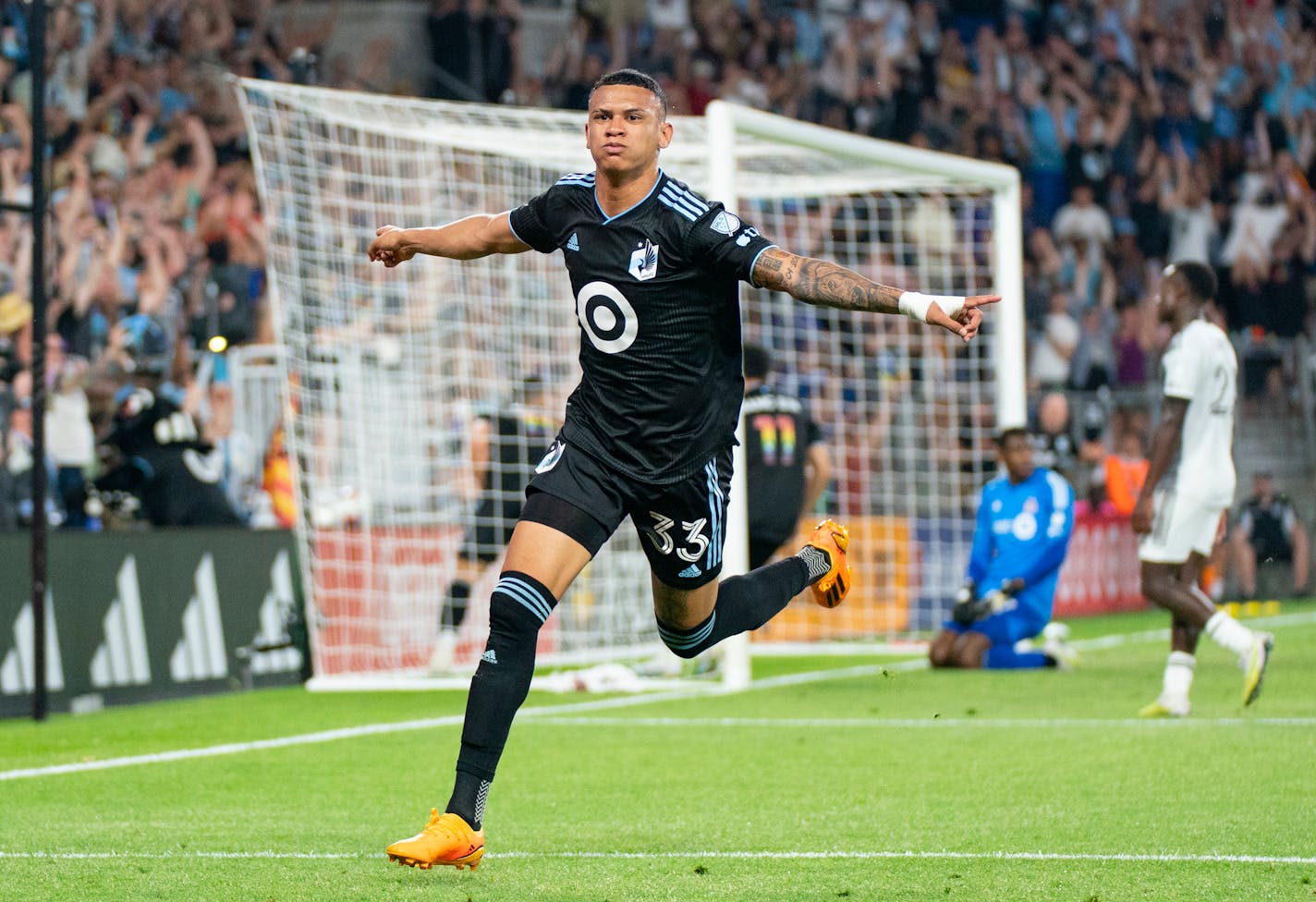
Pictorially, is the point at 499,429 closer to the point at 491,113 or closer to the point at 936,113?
the point at 491,113

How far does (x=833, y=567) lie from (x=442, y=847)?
2439 mm

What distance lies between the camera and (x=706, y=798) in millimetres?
7445

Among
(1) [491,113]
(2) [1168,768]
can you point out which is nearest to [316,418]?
(1) [491,113]

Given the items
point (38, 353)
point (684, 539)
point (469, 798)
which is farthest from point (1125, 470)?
point (469, 798)

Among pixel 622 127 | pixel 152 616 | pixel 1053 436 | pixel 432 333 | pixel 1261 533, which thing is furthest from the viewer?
pixel 1261 533

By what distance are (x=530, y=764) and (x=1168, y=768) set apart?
2713mm

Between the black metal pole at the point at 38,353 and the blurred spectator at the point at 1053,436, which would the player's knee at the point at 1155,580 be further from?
the blurred spectator at the point at 1053,436

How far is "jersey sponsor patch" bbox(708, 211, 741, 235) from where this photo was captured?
601 cm

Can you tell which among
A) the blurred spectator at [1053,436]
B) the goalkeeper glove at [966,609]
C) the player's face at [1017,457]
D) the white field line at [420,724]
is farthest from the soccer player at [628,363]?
the blurred spectator at [1053,436]

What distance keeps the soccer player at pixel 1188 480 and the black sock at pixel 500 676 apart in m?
5.19

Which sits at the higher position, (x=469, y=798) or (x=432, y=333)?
(x=432, y=333)

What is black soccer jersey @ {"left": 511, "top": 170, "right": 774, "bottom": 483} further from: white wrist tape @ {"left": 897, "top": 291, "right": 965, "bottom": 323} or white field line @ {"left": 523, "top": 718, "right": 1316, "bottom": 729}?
white field line @ {"left": 523, "top": 718, "right": 1316, "bottom": 729}

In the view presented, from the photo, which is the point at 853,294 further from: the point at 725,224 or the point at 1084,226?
the point at 1084,226

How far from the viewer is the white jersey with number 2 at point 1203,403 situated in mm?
10188
